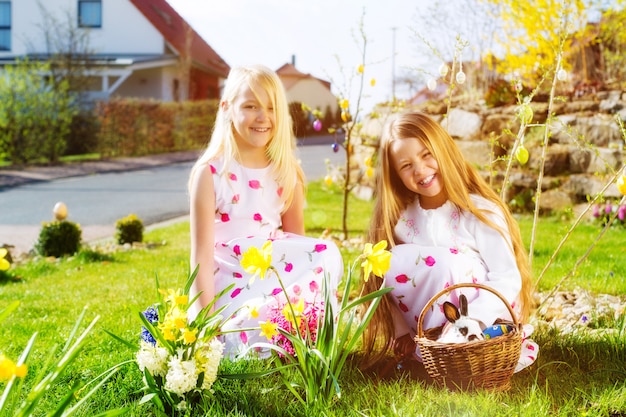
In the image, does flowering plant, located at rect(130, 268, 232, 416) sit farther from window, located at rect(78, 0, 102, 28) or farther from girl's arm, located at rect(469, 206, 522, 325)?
window, located at rect(78, 0, 102, 28)

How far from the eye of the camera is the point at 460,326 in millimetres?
2393

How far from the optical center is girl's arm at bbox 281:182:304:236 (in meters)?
3.27

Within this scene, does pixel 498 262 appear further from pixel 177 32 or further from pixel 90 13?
pixel 177 32

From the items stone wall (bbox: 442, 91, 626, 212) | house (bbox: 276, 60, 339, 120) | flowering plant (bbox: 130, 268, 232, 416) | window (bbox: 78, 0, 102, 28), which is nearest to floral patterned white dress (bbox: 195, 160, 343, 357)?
flowering plant (bbox: 130, 268, 232, 416)

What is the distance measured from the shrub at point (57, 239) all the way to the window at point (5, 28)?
21272mm

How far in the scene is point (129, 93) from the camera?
24828mm

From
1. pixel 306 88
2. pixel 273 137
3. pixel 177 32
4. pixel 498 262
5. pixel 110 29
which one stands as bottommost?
pixel 498 262

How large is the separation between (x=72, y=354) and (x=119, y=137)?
16.7 meters

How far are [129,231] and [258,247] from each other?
433 centimetres

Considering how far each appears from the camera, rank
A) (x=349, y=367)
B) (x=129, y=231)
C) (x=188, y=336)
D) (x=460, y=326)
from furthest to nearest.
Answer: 1. (x=129, y=231)
2. (x=349, y=367)
3. (x=460, y=326)
4. (x=188, y=336)

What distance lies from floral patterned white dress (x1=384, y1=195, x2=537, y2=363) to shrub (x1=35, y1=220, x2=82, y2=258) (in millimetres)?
4459

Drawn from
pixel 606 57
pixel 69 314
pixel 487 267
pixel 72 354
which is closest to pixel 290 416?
pixel 72 354

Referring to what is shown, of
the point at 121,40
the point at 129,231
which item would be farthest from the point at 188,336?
the point at 121,40

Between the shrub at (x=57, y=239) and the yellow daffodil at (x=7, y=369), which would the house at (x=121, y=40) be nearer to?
the shrub at (x=57, y=239)
